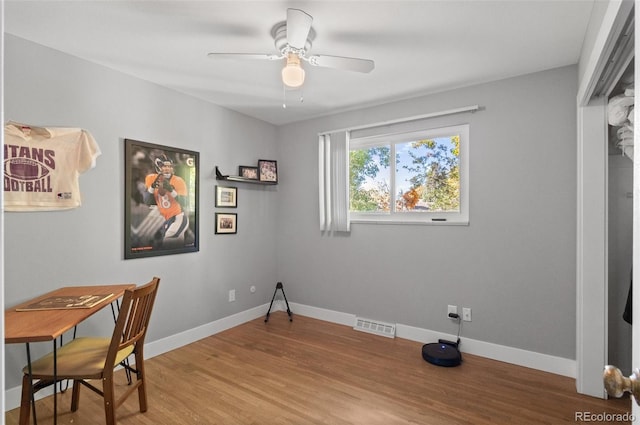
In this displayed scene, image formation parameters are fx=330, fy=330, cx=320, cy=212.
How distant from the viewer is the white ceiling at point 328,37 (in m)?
1.90

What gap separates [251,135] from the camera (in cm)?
398

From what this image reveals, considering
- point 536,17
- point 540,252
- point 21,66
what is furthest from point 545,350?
point 21,66

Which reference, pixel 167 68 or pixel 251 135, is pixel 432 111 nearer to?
pixel 251 135

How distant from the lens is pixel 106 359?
5.87 feet

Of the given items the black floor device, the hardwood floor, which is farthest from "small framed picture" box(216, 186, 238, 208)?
the black floor device

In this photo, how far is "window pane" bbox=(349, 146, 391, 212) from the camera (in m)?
3.60

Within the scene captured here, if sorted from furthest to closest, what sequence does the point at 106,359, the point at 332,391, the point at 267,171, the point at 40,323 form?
the point at 267,171
the point at 332,391
the point at 106,359
the point at 40,323

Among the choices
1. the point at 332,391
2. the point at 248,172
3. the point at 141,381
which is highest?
the point at 248,172

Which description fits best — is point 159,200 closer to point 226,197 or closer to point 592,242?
point 226,197

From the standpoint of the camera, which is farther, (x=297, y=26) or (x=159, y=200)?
(x=159, y=200)

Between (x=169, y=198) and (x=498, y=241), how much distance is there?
9.85 feet

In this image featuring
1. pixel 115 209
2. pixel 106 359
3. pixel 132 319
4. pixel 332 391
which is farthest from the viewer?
pixel 115 209

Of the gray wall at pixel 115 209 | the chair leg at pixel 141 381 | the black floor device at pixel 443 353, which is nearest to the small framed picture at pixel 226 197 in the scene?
the gray wall at pixel 115 209
